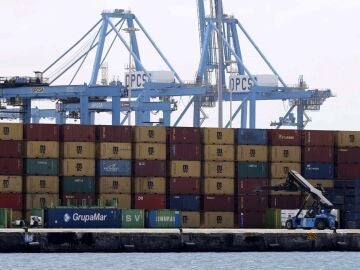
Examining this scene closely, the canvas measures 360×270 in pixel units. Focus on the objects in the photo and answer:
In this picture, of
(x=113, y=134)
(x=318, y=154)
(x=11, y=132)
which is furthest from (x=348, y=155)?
(x=11, y=132)

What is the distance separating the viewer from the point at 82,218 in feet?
297

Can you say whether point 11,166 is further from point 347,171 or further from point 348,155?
point 348,155

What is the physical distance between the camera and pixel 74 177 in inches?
3703

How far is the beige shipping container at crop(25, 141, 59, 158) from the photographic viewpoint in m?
93.6

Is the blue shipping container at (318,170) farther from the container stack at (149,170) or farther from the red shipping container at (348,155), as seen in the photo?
the container stack at (149,170)

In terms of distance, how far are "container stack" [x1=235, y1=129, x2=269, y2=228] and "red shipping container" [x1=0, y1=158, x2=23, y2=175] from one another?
14865mm

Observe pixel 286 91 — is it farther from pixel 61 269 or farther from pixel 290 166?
pixel 61 269

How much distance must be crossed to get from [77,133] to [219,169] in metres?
10.00

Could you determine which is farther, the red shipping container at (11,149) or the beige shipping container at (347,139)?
the beige shipping container at (347,139)

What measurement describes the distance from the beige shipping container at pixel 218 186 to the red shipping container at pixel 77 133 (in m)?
8.32

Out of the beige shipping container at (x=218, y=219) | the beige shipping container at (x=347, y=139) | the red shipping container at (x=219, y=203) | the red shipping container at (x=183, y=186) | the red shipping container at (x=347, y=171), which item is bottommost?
the beige shipping container at (x=218, y=219)

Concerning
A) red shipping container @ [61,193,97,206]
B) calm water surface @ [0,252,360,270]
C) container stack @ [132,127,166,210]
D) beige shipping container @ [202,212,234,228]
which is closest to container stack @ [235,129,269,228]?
beige shipping container @ [202,212,234,228]

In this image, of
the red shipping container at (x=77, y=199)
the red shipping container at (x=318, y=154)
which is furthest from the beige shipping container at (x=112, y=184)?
the red shipping container at (x=318, y=154)

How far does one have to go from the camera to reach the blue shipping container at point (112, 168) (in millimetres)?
94750
